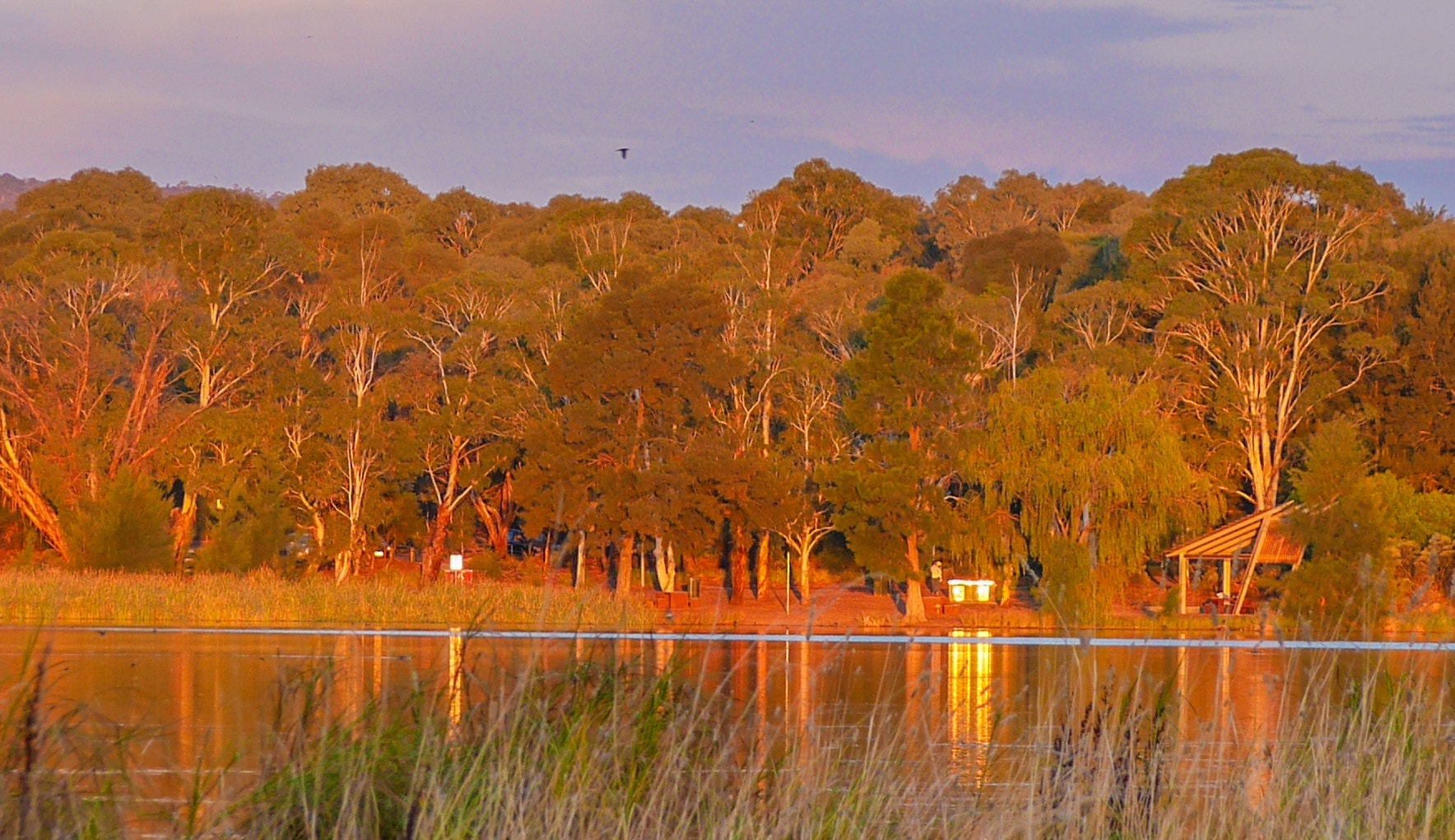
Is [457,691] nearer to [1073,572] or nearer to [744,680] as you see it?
[744,680]

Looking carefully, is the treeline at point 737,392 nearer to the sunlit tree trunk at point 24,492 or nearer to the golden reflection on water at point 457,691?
the sunlit tree trunk at point 24,492

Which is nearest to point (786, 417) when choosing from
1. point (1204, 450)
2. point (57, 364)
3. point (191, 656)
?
point (1204, 450)

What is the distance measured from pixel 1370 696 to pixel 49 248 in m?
51.8

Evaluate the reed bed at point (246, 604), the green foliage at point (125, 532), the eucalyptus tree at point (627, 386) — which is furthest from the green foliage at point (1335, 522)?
the green foliage at point (125, 532)

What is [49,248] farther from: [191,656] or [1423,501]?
[1423,501]

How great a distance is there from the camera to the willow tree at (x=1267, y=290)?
4438 centimetres

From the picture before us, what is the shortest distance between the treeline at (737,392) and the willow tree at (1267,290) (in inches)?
3.9

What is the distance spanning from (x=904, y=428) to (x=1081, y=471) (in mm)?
4650

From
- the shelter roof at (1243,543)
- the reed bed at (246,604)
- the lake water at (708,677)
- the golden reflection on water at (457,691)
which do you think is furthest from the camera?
the shelter roof at (1243,543)

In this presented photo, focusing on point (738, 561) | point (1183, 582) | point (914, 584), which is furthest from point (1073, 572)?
point (738, 561)

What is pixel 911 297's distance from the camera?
37.1 metres

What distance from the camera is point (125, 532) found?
3953 centimetres

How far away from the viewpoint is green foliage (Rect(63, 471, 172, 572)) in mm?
39031

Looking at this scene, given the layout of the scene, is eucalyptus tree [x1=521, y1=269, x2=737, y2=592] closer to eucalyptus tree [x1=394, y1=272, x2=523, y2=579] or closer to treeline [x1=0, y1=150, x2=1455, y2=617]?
treeline [x1=0, y1=150, x2=1455, y2=617]
